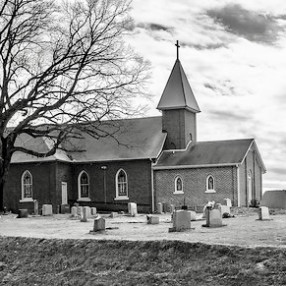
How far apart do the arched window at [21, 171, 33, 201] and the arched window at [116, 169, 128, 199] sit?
661 centimetres

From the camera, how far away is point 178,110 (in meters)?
50.2

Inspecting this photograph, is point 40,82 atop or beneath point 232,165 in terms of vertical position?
atop

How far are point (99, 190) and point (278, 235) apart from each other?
31586mm

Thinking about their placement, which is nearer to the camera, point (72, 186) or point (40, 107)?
point (40, 107)

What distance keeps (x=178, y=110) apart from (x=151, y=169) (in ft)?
18.1

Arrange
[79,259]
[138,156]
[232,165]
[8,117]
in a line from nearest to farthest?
1. [79,259]
2. [8,117]
3. [232,165]
4. [138,156]

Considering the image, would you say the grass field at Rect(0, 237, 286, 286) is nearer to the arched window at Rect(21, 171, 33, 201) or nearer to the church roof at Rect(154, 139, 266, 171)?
the church roof at Rect(154, 139, 266, 171)

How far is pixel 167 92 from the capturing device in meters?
51.0

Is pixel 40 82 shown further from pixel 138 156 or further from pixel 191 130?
pixel 191 130

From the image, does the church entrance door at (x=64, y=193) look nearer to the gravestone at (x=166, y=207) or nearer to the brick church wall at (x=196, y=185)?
the brick church wall at (x=196, y=185)

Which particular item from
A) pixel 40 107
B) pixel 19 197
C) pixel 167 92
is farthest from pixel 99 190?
pixel 40 107

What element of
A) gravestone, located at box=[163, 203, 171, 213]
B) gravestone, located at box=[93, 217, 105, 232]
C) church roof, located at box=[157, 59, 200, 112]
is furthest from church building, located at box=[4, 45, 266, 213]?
gravestone, located at box=[93, 217, 105, 232]

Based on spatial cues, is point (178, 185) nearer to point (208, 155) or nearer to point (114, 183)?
point (208, 155)

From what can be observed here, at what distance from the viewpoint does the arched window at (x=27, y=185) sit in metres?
49.2
